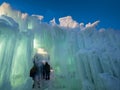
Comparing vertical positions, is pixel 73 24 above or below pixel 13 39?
above

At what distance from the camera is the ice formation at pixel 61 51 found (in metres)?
10.6

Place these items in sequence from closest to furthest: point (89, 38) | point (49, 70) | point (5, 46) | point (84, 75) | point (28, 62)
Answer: point (5, 46)
point (28, 62)
point (84, 75)
point (89, 38)
point (49, 70)

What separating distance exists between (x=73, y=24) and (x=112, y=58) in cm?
422

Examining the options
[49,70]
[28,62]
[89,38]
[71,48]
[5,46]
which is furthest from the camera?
[49,70]

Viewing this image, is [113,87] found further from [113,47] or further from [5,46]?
[5,46]

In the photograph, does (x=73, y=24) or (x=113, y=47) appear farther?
(x=73, y=24)

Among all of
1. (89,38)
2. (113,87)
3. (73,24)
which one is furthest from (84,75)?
(73,24)

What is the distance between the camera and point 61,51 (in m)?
14.1

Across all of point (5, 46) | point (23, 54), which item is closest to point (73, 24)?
point (23, 54)

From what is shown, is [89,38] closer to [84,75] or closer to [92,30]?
[92,30]

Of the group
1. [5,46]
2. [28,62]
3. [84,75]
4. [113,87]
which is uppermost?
[5,46]

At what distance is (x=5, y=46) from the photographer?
10359 millimetres

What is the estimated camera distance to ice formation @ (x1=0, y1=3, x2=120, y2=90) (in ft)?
34.8

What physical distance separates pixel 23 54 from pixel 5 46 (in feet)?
4.85
